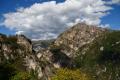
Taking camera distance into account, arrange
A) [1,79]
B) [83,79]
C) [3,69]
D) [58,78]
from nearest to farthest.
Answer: [58,78] < [1,79] < [83,79] < [3,69]

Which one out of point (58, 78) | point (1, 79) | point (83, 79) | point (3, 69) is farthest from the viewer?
point (3, 69)

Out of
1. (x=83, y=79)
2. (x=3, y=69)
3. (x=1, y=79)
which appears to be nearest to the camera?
(x=1, y=79)

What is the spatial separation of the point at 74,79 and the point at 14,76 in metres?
25.1

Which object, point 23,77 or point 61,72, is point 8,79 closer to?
point 23,77

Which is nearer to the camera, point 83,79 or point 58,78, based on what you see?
point 58,78

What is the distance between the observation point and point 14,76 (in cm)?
13775

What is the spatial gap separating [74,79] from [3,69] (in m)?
47.6

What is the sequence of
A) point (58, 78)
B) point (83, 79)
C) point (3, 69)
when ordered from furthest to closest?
point (3, 69) → point (83, 79) → point (58, 78)

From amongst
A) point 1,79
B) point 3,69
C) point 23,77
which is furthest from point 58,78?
point 3,69

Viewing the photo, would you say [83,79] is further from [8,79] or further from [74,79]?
[8,79]

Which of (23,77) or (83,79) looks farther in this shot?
(83,79)

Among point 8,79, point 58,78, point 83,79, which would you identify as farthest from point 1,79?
point 83,79

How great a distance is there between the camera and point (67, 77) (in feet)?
440

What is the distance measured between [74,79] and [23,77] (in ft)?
69.4
